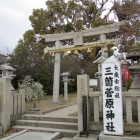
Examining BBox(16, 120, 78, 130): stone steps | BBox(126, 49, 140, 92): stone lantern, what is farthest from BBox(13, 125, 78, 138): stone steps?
BBox(126, 49, 140, 92): stone lantern

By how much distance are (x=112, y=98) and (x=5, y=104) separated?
12.9ft

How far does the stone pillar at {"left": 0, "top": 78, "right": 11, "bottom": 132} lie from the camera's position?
648cm

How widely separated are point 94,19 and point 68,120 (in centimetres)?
1529

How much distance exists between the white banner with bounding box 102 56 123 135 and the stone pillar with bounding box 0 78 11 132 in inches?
146

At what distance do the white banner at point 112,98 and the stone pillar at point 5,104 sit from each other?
3699mm

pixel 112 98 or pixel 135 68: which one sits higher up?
pixel 135 68

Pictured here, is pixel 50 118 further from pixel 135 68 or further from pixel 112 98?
pixel 135 68

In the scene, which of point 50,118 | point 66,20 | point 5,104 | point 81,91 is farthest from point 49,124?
point 66,20

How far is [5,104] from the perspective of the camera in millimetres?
6555

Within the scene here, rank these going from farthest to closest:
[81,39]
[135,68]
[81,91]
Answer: [81,39] → [135,68] → [81,91]

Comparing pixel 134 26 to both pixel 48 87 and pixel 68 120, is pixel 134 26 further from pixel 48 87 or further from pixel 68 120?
pixel 48 87

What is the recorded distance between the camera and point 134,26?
5.77 meters

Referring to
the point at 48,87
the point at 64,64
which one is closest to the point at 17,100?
the point at 48,87

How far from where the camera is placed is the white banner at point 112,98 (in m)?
4.80
